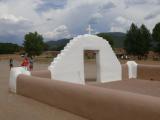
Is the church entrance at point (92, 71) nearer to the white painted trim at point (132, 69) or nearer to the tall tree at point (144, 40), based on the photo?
the white painted trim at point (132, 69)

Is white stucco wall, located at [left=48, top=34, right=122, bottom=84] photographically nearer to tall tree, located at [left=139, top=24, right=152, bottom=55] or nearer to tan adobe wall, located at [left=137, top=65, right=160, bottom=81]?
tan adobe wall, located at [left=137, top=65, right=160, bottom=81]

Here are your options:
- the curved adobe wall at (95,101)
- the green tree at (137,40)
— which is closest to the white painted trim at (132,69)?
the curved adobe wall at (95,101)

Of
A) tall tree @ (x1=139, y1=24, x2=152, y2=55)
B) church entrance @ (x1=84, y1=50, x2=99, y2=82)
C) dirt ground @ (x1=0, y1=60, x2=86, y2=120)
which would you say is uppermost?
Answer: tall tree @ (x1=139, y1=24, x2=152, y2=55)

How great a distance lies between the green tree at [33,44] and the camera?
79.3 m

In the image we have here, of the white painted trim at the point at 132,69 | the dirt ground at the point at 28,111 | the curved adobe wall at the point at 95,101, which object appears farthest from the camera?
the white painted trim at the point at 132,69

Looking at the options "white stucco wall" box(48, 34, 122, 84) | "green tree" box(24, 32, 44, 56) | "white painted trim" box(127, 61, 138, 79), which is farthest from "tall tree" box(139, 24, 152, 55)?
"white stucco wall" box(48, 34, 122, 84)

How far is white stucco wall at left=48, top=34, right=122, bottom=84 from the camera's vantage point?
1844cm

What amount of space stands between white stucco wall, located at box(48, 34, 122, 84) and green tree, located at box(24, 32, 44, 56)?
58707 millimetres

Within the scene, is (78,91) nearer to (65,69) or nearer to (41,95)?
(41,95)

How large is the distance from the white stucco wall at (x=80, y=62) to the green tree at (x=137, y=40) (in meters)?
38.7

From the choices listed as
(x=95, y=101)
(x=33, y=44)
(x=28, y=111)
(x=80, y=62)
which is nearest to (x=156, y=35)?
(x=33, y=44)

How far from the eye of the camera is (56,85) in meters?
11.7

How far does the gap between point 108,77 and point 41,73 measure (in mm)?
6070

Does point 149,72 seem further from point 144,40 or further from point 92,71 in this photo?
point 144,40
